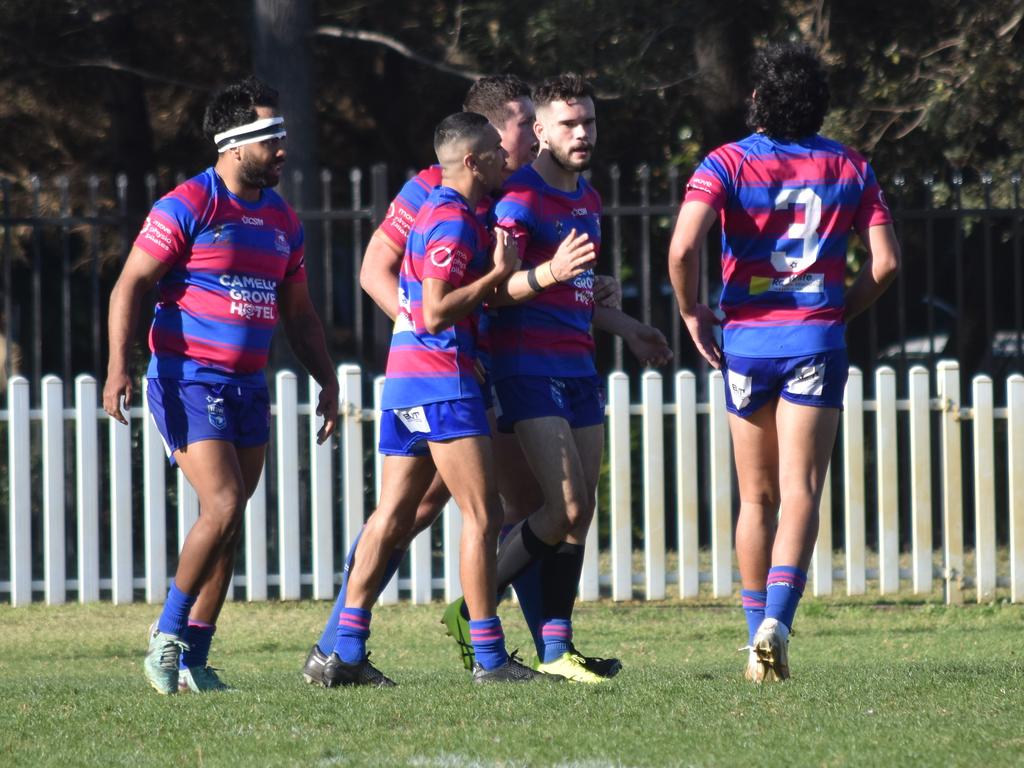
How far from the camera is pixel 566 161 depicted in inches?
206

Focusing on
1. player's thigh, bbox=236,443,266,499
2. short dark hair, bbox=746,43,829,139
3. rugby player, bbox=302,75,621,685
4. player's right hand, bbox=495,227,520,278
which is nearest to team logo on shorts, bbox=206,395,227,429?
player's thigh, bbox=236,443,266,499

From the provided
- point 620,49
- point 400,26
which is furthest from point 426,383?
point 400,26

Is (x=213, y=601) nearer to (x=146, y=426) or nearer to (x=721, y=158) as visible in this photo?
(x=721, y=158)

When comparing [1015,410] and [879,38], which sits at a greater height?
[879,38]

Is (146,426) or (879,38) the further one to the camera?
(879,38)

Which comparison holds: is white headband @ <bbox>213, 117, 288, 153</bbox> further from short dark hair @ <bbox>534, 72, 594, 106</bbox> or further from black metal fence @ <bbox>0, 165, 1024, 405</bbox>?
black metal fence @ <bbox>0, 165, 1024, 405</bbox>

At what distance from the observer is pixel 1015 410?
8.66 metres

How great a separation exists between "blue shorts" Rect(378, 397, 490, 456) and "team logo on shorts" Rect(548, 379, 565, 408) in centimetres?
25

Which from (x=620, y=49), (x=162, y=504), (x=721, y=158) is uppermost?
(x=620, y=49)

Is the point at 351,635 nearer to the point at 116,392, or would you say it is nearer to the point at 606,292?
the point at 116,392

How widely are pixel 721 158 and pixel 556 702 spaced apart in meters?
1.77

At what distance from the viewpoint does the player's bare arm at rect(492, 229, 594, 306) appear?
471cm

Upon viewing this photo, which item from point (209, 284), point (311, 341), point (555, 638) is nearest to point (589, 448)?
point (555, 638)

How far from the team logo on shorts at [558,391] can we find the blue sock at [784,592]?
0.87 m
